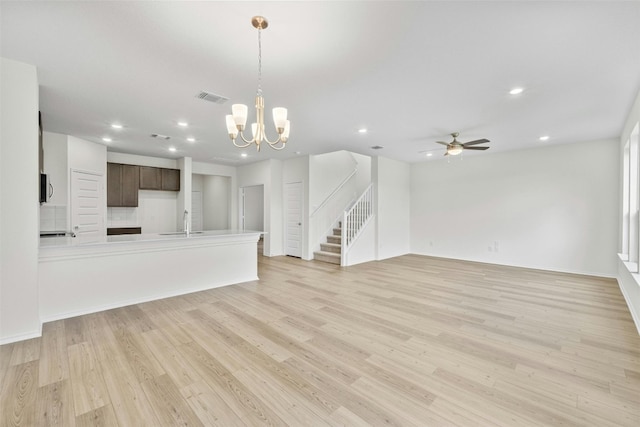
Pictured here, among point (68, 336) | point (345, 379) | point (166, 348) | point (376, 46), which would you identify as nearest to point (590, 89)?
point (376, 46)

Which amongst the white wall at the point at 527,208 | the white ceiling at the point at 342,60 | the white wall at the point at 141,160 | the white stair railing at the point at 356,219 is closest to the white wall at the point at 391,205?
the white stair railing at the point at 356,219

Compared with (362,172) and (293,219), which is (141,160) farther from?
(362,172)

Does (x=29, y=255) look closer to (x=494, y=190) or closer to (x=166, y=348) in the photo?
(x=166, y=348)

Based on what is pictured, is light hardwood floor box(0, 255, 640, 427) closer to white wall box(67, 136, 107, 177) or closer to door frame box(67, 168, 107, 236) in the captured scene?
door frame box(67, 168, 107, 236)

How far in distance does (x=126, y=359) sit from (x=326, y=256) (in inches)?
191

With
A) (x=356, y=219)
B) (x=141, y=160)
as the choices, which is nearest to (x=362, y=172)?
(x=356, y=219)

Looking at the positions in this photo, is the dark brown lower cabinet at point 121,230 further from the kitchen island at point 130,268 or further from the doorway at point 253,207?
the doorway at point 253,207

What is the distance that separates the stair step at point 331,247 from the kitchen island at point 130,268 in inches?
99.8

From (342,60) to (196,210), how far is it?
8.68 m

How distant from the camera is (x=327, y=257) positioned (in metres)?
6.88

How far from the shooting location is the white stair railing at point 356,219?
646cm

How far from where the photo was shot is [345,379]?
214 centimetres

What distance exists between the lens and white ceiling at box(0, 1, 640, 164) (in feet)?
6.44

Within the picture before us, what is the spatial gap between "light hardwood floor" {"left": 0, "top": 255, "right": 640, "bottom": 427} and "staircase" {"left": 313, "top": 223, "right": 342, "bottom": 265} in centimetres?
258
